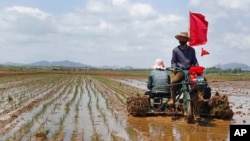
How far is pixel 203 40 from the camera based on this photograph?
8.86m

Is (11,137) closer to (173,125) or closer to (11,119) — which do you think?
(11,119)

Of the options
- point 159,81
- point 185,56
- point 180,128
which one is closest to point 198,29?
point 185,56

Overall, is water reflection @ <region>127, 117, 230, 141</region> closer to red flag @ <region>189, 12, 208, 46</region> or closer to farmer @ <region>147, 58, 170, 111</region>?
farmer @ <region>147, 58, 170, 111</region>

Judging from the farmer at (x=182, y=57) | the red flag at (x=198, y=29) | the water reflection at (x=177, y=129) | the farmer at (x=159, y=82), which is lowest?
the water reflection at (x=177, y=129)

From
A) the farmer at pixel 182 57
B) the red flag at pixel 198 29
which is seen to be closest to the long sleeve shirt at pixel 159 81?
the farmer at pixel 182 57

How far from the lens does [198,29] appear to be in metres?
8.87

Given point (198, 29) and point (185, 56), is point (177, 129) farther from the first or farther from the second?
point (198, 29)

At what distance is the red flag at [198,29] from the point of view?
28.9ft

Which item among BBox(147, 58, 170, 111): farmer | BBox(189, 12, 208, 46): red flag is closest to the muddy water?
BBox(147, 58, 170, 111): farmer

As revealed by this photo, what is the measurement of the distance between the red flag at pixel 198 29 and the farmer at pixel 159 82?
1.12m

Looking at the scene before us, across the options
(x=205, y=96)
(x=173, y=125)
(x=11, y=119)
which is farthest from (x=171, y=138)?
(x=11, y=119)

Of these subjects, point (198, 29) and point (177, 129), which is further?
point (198, 29)

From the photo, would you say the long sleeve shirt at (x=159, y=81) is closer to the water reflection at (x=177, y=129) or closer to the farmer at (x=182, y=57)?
the farmer at (x=182, y=57)

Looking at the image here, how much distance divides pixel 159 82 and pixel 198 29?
5.09ft
